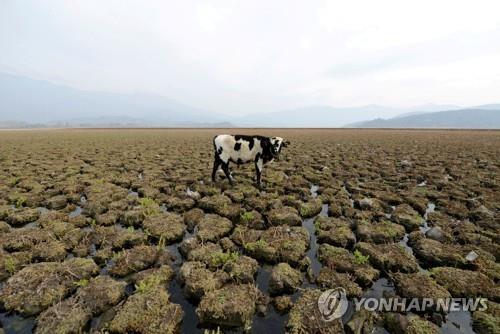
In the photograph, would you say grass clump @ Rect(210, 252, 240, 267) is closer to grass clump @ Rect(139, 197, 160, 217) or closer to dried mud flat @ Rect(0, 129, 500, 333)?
dried mud flat @ Rect(0, 129, 500, 333)

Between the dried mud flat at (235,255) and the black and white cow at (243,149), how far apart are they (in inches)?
46.4

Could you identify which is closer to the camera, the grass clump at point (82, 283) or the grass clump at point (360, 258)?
the grass clump at point (82, 283)

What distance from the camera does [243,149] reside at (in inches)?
397

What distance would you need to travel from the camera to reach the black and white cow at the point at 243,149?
10.1 meters

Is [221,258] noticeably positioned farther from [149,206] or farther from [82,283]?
[149,206]

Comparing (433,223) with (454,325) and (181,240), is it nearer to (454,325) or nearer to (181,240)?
(454,325)

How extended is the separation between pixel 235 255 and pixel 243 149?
5671mm

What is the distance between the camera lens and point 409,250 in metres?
5.60

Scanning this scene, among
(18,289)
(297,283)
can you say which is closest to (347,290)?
(297,283)

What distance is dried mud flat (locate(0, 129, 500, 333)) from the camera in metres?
3.62

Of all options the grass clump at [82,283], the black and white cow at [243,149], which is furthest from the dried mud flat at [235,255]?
the black and white cow at [243,149]

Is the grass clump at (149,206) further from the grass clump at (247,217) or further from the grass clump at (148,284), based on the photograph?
the grass clump at (148,284)

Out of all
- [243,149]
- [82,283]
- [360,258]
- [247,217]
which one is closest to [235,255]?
[247,217]

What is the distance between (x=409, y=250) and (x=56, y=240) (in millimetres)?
8057
